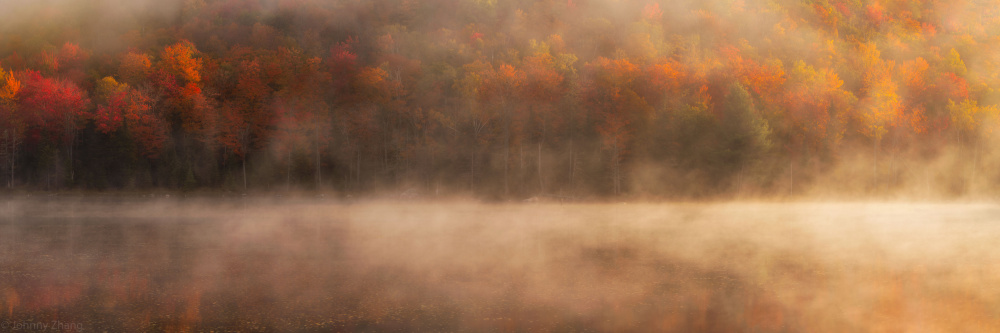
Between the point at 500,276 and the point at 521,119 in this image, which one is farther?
the point at 521,119

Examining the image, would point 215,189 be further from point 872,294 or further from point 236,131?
point 872,294

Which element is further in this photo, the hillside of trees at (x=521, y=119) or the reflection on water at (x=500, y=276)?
the hillside of trees at (x=521, y=119)

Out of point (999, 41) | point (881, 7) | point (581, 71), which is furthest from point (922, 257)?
point (881, 7)

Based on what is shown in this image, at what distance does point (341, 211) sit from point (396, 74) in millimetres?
24947

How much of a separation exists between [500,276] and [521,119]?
1567 inches

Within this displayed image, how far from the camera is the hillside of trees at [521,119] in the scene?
163 ft

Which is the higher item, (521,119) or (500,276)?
(521,119)

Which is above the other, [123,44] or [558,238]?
[123,44]

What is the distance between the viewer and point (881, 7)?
74812 mm

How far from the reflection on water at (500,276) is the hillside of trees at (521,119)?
23.5m

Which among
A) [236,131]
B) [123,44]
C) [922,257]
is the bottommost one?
[922,257]

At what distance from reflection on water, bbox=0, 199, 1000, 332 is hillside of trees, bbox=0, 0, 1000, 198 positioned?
23497 mm

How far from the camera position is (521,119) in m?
53.1

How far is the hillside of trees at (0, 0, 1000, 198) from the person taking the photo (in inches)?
1959
